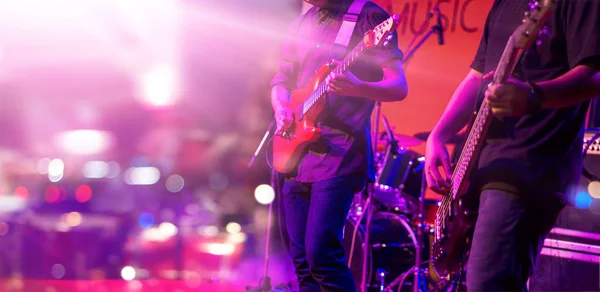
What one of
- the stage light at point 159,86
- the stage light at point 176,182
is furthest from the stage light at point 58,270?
the stage light at point 159,86

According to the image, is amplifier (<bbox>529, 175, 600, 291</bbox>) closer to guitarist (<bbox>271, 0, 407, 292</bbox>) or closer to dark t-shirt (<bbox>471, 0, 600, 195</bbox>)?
guitarist (<bbox>271, 0, 407, 292</bbox>)

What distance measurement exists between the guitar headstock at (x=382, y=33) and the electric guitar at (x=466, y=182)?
2.62ft

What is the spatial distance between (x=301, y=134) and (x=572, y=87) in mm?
1522

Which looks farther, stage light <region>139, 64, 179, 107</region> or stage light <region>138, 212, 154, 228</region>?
stage light <region>139, 64, 179, 107</region>

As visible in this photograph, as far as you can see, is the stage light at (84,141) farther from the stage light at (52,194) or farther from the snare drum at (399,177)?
the snare drum at (399,177)

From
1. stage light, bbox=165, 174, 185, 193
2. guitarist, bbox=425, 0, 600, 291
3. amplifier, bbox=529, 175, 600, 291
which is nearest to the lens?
guitarist, bbox=425, 0, 600, 291

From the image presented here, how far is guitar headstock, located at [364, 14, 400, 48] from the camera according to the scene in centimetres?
257

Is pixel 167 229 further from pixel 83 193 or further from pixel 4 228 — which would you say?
pixel 4 228

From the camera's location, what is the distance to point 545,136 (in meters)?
1.73

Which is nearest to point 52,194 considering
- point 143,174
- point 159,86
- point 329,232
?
point 143,174

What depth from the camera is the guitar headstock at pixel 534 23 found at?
1.54 metres

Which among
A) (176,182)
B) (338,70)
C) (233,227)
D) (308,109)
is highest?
(176,182)

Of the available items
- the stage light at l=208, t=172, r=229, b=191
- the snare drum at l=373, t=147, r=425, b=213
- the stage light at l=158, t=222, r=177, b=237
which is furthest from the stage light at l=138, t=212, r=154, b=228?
the snare drum at l=373, t=147, r=425, b=213

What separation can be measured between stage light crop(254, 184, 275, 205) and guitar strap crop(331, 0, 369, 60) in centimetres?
190
